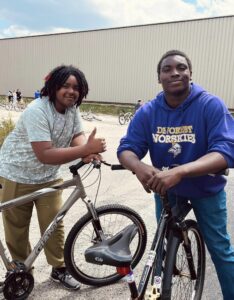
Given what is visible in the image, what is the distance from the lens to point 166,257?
7.11 ft

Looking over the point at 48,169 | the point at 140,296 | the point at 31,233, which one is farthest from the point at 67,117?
the point at 31,233

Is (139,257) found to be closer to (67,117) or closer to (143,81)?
(67,117)

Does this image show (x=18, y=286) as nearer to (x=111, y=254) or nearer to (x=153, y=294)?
(x=153, y=294)

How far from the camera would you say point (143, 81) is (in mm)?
35125

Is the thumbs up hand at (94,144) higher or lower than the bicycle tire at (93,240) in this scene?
higher

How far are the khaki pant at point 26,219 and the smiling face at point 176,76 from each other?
54.9 inches

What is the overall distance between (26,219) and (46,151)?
0.80 metres

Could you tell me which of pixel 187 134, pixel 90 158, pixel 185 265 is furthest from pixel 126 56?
pixel 187 134

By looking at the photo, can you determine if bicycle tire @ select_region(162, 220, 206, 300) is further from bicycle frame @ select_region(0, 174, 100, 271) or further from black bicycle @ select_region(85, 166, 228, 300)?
bicycle frame @ select_region(0, 174, 100, 271)

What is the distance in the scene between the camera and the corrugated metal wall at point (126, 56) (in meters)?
31.4

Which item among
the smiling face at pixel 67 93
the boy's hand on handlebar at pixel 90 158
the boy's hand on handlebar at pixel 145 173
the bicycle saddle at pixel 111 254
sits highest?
the smiling face at pixel 67 93

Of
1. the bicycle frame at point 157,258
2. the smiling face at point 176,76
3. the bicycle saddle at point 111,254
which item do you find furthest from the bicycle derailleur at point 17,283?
the smiling face at point 176,76

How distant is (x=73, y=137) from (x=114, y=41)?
3557cm

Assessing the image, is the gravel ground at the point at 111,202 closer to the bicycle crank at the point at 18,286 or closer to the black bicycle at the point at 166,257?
the bicycle crank at the point at 18,286
